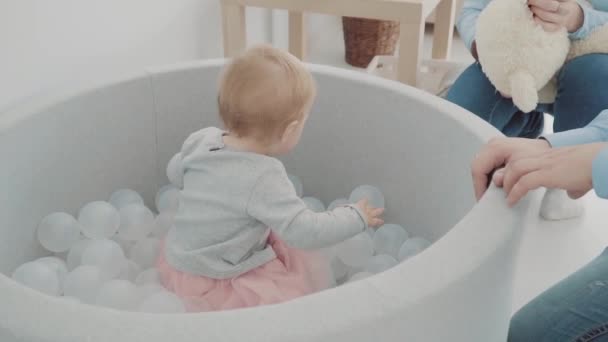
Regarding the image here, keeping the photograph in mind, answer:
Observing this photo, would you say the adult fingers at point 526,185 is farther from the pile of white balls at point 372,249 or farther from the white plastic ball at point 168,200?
the white plastic ball at point 168,200

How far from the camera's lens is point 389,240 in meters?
1.19

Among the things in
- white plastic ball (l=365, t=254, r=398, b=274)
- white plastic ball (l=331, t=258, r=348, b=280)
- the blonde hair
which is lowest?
white plastic ball (l=331, t=258, r=348, b=280)

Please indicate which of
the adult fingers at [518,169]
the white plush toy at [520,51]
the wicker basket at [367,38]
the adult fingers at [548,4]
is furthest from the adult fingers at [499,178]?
the wicker basket at [367,38]

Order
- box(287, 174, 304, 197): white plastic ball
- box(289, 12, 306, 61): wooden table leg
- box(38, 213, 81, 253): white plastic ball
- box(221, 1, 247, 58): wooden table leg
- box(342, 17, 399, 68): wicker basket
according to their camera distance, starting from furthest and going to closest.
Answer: box(342, 17, 399, 68): wicker basket → box(289, 12, 306, 61): wooden table leg → box(221, 1, 247, 58): wooden table leg → box(287, 174, 304, 197): white plastic ball → box(38, 213, 81, 253): white plastic ball

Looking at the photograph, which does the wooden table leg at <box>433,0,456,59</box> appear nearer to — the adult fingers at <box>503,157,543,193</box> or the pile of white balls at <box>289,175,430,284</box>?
the pile of white balls at <box>289,175,430,284</box>

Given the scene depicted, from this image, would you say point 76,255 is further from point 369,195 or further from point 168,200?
point 369,195

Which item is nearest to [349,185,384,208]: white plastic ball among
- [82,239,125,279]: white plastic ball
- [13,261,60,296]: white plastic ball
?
[82,239,125,279]: white plastic ball

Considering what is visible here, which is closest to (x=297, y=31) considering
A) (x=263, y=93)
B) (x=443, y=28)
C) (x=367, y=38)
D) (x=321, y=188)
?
(x=443, y=28)

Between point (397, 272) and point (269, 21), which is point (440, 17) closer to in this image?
point (269, 21)

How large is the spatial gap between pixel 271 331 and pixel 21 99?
79 centimetres

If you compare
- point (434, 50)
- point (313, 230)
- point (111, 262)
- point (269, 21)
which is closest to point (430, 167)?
point (313, 230)

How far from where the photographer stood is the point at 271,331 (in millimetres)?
602

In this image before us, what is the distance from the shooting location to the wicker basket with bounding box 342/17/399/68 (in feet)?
7.57

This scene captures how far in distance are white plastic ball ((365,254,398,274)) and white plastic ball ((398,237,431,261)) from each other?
0.07ft
